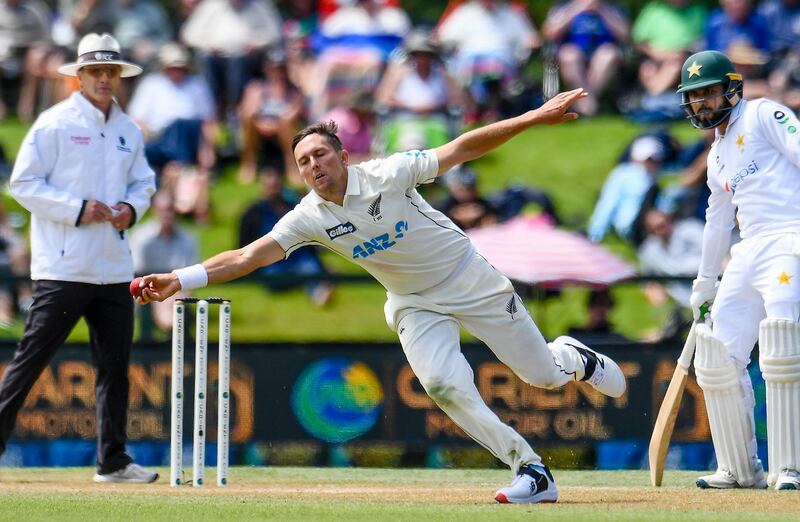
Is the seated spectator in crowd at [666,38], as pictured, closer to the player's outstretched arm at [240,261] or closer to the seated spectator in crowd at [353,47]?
the seated spectator in crowd at [353,47]

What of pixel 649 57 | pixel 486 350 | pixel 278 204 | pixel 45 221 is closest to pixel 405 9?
pixel 649 57

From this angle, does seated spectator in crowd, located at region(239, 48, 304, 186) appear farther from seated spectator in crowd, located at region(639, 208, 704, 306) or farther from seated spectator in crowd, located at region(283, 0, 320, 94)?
seated spectator in crowd, located at region(639, 208, 704, 306)

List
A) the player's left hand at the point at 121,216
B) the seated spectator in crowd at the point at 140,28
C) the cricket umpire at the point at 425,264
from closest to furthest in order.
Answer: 1. the cricket umpire at the point at 425,264
2. the player's left hand at the point at 121,216
3. the seated spectator in crowd at the point at 140,28

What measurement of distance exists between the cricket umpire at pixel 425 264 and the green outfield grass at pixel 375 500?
15.8 inches

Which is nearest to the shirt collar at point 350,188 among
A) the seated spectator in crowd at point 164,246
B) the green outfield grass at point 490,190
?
the green outfield grass at point 490,190

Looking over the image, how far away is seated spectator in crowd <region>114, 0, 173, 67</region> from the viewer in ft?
49.8

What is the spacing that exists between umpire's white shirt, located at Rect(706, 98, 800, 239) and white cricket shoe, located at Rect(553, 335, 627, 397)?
989 mm

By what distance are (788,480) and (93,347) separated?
3.83m

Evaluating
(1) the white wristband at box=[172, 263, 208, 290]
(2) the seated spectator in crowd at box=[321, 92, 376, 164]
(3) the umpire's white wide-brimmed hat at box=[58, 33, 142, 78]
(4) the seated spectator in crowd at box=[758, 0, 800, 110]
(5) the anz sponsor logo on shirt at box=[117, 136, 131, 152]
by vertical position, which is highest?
(4) the seated spectator in crowd at box=[758, 0, 800, 110]

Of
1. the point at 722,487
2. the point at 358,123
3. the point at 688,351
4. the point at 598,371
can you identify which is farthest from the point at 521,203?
the point at 722,487

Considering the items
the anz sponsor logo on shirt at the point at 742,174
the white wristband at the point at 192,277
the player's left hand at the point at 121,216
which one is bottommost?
the white wristband at the point at 192,277

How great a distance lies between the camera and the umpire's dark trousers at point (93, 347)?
26.1 ft

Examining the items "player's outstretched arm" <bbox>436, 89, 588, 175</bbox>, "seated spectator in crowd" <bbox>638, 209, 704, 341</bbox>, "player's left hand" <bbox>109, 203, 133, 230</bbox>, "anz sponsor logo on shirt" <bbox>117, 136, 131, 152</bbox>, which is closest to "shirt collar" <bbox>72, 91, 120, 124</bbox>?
"anz sponsor logo on shirt" <bbox>117, 136, 131, 152</bbox>

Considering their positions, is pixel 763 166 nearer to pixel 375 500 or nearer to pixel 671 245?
pixel 375 500
